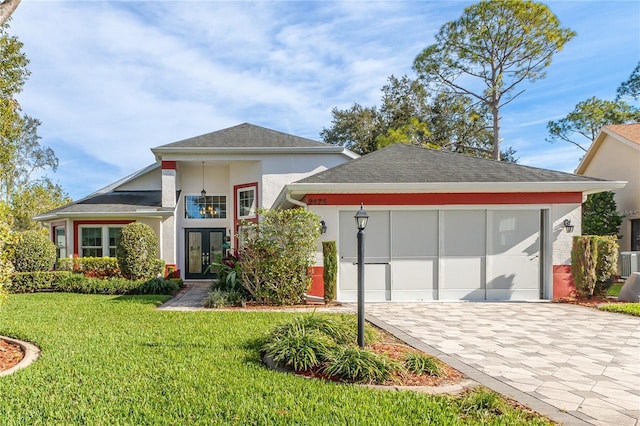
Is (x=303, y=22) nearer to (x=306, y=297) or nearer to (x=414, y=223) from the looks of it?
(x=414, y=223)

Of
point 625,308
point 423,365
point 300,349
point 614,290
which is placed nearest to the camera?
point 423,365

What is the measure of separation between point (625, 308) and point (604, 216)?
7993mm

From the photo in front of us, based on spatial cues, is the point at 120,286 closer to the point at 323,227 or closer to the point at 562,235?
the point at 323,227

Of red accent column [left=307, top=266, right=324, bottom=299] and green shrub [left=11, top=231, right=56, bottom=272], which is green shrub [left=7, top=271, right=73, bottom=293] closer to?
green shrub [left=11, top=231, right=56, bottom=272]

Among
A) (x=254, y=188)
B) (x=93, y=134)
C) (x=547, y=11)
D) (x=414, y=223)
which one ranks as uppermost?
(x=547, y=11)

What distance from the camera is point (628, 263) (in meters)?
13.9

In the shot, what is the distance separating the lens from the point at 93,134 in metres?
19.0

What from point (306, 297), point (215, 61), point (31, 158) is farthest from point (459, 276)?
point (31, 158)

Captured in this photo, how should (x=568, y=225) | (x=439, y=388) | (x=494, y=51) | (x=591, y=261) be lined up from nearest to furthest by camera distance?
(x=439, y=388), (x=591, y=261), (x=568, y=225), (x=494, y=51)

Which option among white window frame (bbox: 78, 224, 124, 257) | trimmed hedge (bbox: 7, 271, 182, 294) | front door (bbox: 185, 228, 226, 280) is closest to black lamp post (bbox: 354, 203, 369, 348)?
trimmed hedge (bbox: 7, 271, 182, 294)

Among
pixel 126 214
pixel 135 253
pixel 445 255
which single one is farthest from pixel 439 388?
pixel 126 214

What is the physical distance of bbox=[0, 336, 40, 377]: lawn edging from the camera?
179 inches

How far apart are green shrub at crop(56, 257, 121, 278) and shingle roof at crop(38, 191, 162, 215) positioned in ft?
6.21

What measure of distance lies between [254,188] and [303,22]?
23.1ft
